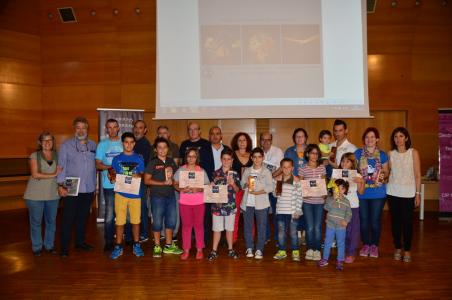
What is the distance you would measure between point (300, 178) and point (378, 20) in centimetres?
529

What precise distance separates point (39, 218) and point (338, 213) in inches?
133

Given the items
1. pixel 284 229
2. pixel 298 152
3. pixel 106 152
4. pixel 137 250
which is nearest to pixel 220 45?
pixel 298 152

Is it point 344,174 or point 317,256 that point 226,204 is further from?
point 344,174

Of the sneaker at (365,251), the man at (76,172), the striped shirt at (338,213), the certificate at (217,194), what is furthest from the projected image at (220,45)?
the sneaker at (365,251)

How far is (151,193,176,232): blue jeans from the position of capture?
440 centimetres

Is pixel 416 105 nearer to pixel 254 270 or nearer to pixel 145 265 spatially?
pixel 254 270

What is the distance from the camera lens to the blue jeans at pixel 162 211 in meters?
4.40

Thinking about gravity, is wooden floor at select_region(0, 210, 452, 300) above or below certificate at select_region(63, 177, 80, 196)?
below

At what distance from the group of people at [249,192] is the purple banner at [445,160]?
299 centimetres

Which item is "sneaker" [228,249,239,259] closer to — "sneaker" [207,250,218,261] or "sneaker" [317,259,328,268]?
"sneaker" [207,250,218,261]

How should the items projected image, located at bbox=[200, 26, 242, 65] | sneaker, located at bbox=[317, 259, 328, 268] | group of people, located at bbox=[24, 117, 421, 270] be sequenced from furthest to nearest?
projected image, located at bbox=[200, 26, 242, 65], group of people, located at bbox=[24, 117, 421, 270], sneaker, located at bbox=[317, 259, 328, 268]

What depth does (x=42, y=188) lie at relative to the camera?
178 inches

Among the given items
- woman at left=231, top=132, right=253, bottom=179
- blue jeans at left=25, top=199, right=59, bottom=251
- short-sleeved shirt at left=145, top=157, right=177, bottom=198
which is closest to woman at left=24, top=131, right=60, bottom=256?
blue jeans at left=25, top=199, right=59, bottom=251

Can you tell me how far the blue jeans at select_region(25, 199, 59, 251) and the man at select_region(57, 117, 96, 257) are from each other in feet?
0.55
